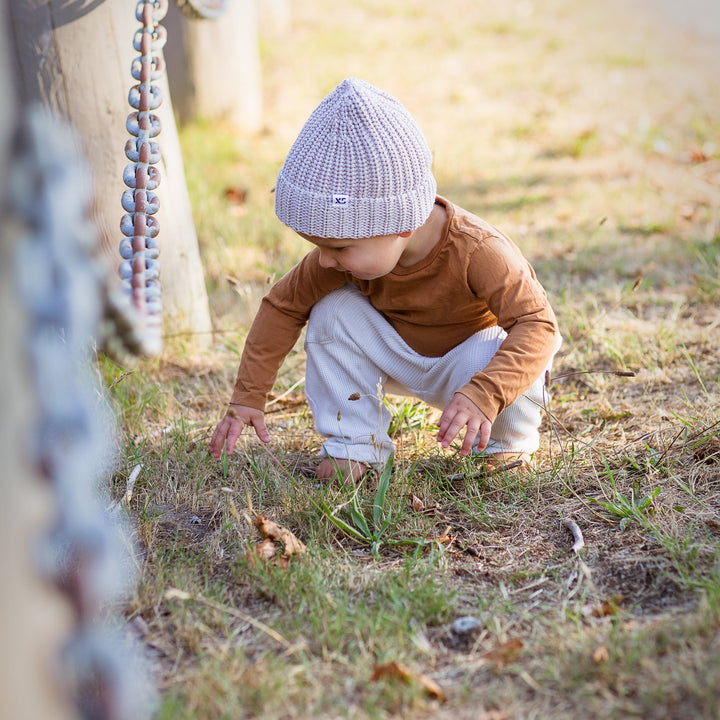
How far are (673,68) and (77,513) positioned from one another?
7577 mm

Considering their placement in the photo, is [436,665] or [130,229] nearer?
[436,665]

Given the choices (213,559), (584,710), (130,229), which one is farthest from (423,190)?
(584,710)

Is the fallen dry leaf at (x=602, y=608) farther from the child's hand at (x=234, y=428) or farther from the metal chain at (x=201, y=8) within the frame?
the metal chain at (x=201, y=8)

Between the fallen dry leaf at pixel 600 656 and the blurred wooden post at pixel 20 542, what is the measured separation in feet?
3.11

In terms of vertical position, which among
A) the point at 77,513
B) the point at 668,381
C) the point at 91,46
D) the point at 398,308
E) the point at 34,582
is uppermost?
the point at 91,46

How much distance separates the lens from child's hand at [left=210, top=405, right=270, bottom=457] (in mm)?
2295

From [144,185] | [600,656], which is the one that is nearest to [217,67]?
[144,185]

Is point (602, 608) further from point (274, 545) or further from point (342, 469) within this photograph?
point (342, 469)

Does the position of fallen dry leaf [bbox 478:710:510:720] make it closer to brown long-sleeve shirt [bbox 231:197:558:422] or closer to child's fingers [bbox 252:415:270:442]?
brown long-sleeve shirt [bbox 231:197:558:422]

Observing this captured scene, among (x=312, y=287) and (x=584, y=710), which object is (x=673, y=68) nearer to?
(x=312, y=287)

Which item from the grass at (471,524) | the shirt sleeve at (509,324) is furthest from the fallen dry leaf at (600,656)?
the shirt sleeve at (509,324)

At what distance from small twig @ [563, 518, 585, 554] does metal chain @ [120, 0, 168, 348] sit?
110 centimetres

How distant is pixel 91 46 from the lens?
2.62 meters

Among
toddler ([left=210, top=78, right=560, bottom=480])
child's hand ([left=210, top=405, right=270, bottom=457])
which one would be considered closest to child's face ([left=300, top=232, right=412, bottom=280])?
toddler ([left=210, top=78, right=560, bottom=480])
